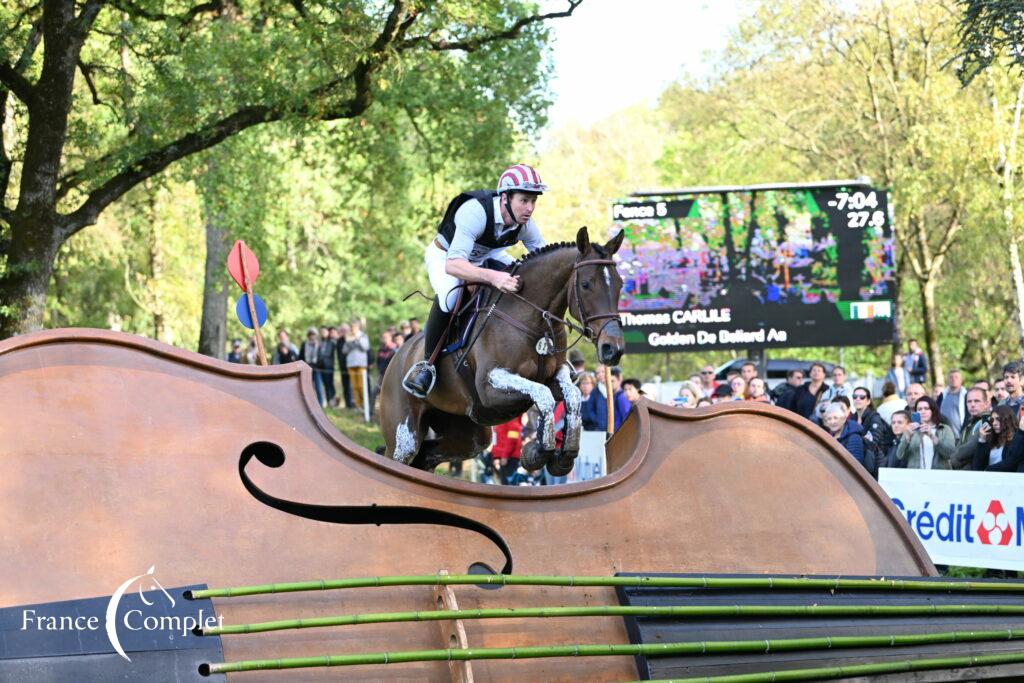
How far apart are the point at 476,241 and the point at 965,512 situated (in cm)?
522

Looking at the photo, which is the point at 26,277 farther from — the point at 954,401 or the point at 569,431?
the point at 954,401

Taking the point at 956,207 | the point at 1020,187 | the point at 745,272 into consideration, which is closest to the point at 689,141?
the point at 956,207

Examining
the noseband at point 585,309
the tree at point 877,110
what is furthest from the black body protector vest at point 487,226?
the tree at point 877,110

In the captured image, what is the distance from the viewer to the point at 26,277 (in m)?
15.8

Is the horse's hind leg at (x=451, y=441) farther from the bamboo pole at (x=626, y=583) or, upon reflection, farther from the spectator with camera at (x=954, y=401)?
the spectator with camera at (x=954, y=401)

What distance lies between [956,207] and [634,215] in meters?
14.1

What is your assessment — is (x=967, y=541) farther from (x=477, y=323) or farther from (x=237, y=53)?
(x=237, y=53)

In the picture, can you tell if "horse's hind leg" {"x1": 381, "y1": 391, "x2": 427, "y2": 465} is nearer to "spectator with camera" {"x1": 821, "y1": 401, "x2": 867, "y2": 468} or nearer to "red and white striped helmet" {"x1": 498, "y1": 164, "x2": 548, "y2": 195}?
"red and white striped helmet" {"x1": 498, "y1": 164, "x2": 548, "y2": 195}

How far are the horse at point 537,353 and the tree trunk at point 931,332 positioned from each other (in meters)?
25.9

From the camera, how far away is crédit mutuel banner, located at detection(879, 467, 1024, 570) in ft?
33.8

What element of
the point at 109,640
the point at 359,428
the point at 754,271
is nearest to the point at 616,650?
the point at 109,640

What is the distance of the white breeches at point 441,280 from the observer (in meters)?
8.13

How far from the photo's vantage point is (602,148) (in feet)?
219

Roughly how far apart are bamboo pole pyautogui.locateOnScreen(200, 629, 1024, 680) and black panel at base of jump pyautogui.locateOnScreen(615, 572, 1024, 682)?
1.5 inches
